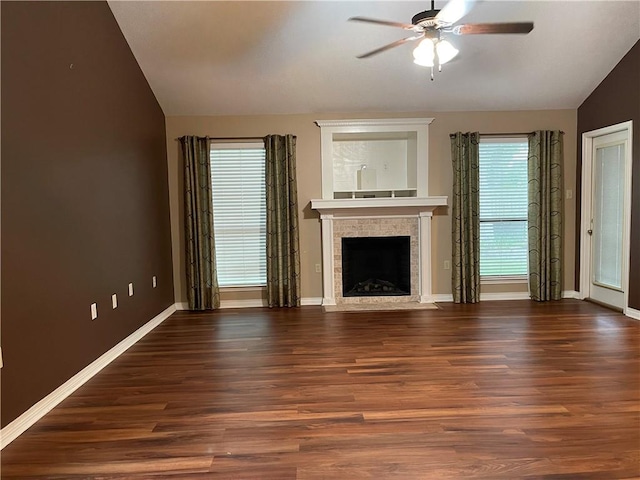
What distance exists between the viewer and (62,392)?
9.25 ft

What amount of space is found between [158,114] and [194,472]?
168 inches

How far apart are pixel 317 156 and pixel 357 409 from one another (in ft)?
11.6

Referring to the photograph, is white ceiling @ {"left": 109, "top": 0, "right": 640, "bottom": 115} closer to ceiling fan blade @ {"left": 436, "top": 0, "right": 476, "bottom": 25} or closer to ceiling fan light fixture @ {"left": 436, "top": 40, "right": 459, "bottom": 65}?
ceiling fan light fixture @ {"left": 436, "top": 40, "right": 459, "bottom": 65}

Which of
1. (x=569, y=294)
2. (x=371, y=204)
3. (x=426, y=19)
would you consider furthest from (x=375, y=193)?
(x=426, y=19)

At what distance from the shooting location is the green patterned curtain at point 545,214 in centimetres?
526

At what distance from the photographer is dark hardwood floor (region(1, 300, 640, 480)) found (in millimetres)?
Answer: 2016

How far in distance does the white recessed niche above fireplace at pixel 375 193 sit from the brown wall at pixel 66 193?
2202mm

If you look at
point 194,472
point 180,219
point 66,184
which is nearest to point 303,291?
point 180,219

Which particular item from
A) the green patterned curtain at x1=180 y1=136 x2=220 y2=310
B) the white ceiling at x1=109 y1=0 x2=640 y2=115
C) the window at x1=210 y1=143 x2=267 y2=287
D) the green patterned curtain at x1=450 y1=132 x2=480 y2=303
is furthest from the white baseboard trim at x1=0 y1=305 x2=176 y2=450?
the green patterned curtain at x1=450 y1=132 x2=480 y2=303

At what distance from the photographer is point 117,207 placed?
3.81m

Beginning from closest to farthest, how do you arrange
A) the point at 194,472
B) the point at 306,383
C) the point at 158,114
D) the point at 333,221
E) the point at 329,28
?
the point at 194,472, the point at 306,383, the point at 329,28, the point at 158,114, the point at 333,221

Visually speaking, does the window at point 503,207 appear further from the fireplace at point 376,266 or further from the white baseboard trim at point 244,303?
the white baseboard trim at point 244,303

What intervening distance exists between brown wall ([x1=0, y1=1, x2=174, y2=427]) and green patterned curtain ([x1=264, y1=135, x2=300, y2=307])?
58.6 inches

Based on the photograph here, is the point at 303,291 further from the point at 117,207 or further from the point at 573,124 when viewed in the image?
the point at 573,124
